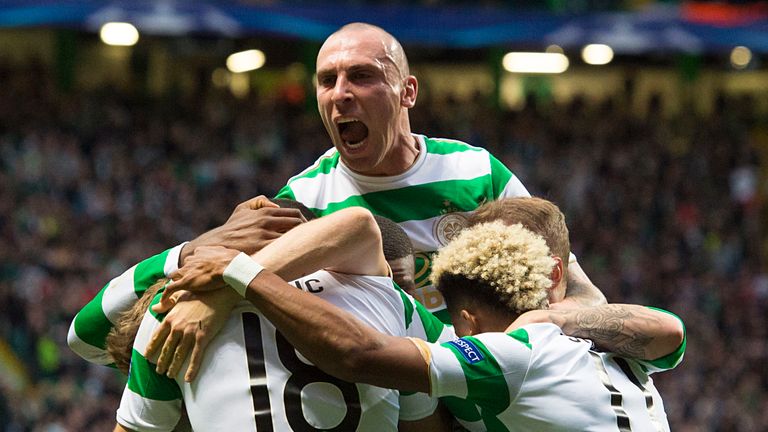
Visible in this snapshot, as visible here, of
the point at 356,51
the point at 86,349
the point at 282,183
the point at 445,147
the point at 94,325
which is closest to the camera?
the point at 94,325

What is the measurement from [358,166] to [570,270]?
3.05 feet

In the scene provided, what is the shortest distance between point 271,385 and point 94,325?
1.01m

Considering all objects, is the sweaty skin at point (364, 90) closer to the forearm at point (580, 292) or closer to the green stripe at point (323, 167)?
the green stripe at point (323, 167)

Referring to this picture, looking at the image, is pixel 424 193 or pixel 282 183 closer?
pixel 424 193

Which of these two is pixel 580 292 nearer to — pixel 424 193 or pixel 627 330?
pixel 627 330

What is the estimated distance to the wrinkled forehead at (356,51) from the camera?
4.44 meters

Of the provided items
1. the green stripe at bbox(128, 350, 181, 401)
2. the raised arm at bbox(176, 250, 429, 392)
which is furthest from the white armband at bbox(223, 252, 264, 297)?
the green stripe at bbox(128, 350, 181, 401)

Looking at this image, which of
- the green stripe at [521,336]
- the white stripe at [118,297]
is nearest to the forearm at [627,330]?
the green stripe at [521,336]

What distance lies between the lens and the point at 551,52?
21578 millimetres

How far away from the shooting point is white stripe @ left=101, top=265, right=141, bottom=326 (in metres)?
3.71

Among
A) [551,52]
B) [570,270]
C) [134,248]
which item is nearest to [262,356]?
[570,270]

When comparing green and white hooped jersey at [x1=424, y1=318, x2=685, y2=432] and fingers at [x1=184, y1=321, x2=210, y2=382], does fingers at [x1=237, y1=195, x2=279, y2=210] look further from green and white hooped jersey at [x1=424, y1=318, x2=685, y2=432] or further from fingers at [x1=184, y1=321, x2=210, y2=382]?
green and white hooped jersey at [x1=424, y1=318, x2=685, y2=432]

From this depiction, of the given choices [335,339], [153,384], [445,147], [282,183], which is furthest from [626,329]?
[282,183]

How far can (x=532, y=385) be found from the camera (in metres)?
3.19
